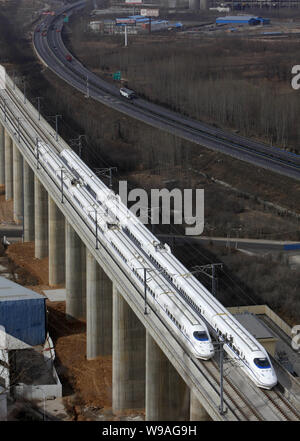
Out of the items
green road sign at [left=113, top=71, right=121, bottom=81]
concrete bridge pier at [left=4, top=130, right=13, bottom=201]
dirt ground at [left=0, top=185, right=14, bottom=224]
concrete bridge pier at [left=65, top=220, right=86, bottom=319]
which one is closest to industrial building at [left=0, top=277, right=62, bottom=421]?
concrete bridge pier at [left=65, top=220, right=86, bottom=319]

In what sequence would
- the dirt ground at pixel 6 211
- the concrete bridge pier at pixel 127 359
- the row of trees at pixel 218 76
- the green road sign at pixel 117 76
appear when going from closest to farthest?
the concrete bridge pier at pixel 127 359, the dirt ground at pixel 6 211, the row of trees at pixel 218 76, the green road sign at pixel 117 76

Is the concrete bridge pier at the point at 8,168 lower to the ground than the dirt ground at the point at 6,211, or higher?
higher

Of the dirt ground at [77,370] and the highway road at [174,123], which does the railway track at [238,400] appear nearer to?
the dirt ground at [77,370]

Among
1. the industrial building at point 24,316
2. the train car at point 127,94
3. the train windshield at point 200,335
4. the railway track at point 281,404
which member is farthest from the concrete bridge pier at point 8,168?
the railway track at point 281,404

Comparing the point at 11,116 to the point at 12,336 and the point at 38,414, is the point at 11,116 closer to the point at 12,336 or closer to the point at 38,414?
the point at 12,336

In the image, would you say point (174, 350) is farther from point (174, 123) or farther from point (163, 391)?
point (174, 123)

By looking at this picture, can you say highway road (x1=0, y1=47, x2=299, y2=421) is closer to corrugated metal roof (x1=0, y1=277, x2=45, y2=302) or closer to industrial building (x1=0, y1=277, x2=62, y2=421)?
corrugated metal roof (x1=0, y1=277, x2=45, y2=302)

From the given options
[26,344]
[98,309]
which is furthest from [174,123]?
[26,344]
